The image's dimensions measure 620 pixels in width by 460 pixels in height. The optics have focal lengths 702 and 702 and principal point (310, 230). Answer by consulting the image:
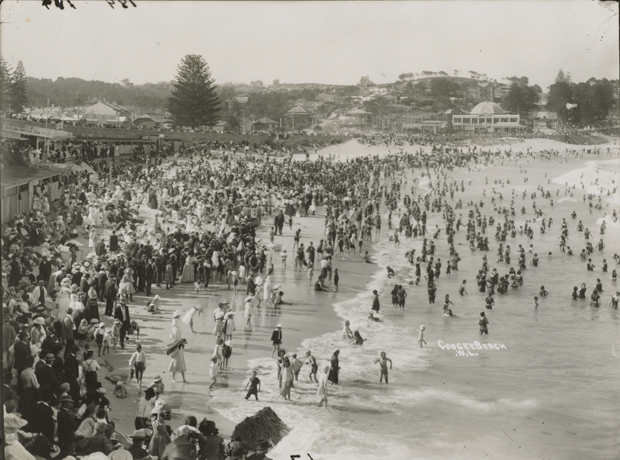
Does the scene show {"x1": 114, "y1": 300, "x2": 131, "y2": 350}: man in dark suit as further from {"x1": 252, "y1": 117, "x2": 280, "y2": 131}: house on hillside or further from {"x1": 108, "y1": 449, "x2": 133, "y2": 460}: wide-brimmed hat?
{"x1": 252, "y1": 117, "x2": 280, "y2": 131}: house on hillside

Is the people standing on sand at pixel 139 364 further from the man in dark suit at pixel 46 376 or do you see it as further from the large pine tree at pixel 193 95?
the large pine tree at pixel 193 95

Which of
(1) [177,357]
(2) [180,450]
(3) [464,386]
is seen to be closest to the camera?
(2) [180,450]

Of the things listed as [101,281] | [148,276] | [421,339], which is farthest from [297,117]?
[101,281]

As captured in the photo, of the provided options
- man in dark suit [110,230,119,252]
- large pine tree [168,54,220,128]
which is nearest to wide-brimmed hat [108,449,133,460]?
man in dark suit [110,230,119,252]

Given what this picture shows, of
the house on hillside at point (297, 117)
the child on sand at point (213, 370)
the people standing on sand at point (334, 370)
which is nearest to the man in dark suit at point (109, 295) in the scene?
the child on sand at point (213, 370)

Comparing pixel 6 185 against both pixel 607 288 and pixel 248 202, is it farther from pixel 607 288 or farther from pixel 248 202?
pixel 607 288

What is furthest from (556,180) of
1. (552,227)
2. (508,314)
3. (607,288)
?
(508,314)

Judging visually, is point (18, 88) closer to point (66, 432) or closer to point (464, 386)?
point (464, 386)
